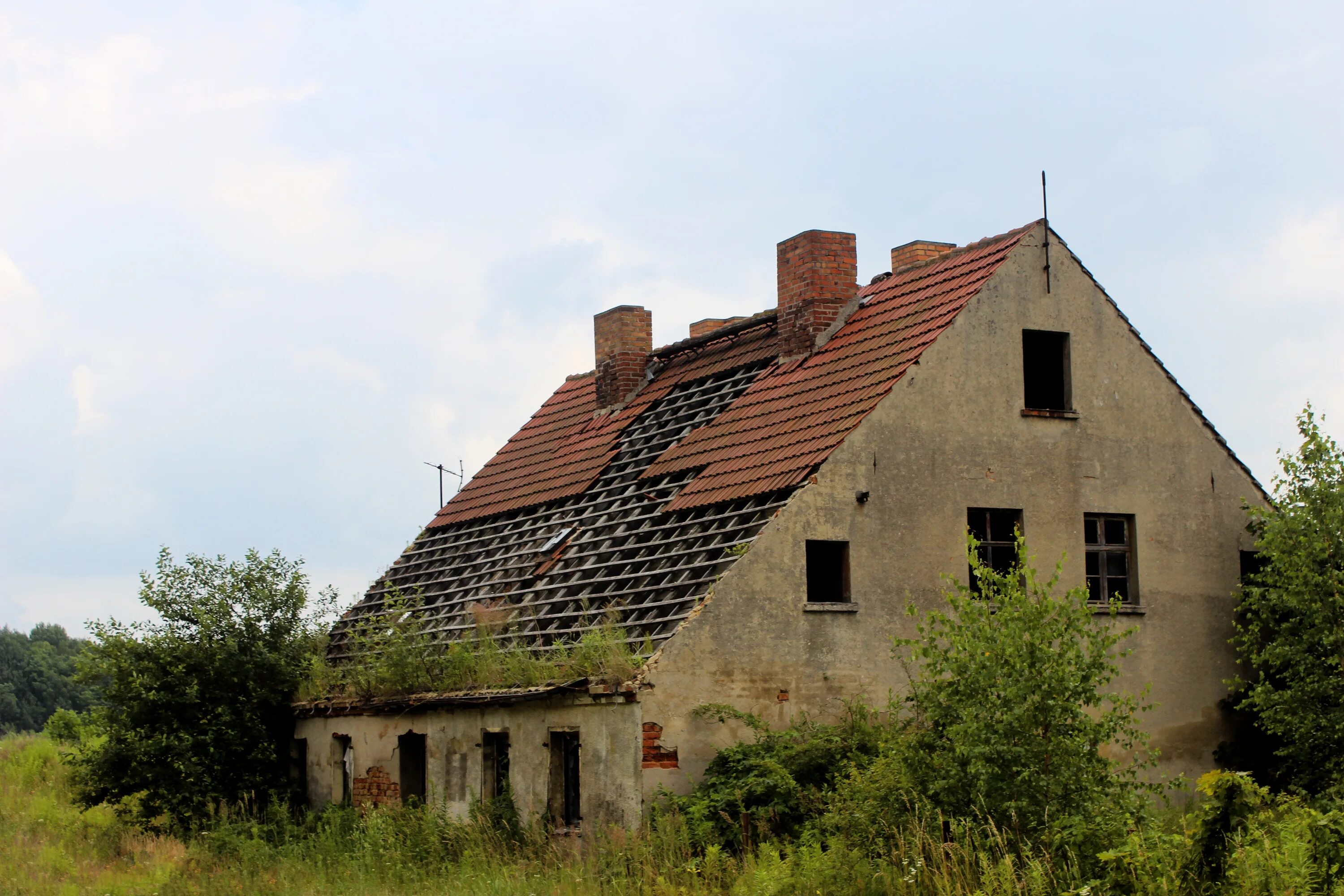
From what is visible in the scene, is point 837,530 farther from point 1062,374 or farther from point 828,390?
point 1062,374

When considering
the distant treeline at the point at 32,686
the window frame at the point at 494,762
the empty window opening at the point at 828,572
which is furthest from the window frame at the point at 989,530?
the distant treeline at the point at 32,686

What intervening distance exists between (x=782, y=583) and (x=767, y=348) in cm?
598

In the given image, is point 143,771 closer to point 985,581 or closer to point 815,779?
point 815,779

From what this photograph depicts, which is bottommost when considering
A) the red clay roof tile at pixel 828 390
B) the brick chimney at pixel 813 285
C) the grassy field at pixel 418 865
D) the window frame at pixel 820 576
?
the grassy field at pixel 418 865

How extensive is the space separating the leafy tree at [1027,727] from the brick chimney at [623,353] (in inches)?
513

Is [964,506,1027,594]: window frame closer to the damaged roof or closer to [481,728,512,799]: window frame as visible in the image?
the damaged roof

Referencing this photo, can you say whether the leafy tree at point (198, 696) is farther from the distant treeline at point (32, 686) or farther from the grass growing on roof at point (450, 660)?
Answer: the distant treeline at point (32, 686)

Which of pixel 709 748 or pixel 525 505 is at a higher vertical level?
pixel 525 505

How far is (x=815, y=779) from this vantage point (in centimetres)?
1546

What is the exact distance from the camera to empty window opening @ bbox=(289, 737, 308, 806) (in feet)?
77.0

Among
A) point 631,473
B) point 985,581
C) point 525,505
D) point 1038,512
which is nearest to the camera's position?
point 985,581

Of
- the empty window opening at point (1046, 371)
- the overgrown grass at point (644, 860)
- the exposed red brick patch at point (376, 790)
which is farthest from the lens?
the exposed red brick patch at point (376, 790)

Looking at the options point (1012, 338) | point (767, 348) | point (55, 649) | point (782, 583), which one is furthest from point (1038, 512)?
point (55, 649)

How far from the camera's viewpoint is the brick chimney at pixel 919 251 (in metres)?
22.6
